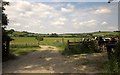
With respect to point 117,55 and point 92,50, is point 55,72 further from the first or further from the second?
point 92,50

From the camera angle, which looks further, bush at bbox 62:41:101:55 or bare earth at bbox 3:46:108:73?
bush at bbox 62:41:101:55

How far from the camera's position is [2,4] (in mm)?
17500

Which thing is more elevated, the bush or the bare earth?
the bush

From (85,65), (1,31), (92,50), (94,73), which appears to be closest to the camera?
(94,73)

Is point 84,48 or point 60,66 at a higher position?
point 84,48

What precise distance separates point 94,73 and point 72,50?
10875 mm

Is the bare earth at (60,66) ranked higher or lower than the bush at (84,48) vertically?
lower

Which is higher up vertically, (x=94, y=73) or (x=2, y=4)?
(x=2, y=4)

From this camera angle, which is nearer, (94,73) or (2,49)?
(94,73)

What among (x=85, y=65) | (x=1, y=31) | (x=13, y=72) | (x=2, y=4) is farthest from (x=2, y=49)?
(x=85, y=65)

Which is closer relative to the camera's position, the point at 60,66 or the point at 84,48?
the point at 60,66

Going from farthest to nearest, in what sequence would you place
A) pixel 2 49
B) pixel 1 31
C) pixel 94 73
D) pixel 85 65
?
pixel 2 49 < pixel 1 31 < pixel 85 65 < pixel 94 73

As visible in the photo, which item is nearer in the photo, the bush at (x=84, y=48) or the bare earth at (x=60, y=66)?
the bare earth at (x=60, y=66)

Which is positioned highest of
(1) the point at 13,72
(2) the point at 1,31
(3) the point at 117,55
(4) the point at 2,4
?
(4) the point at 2,4
